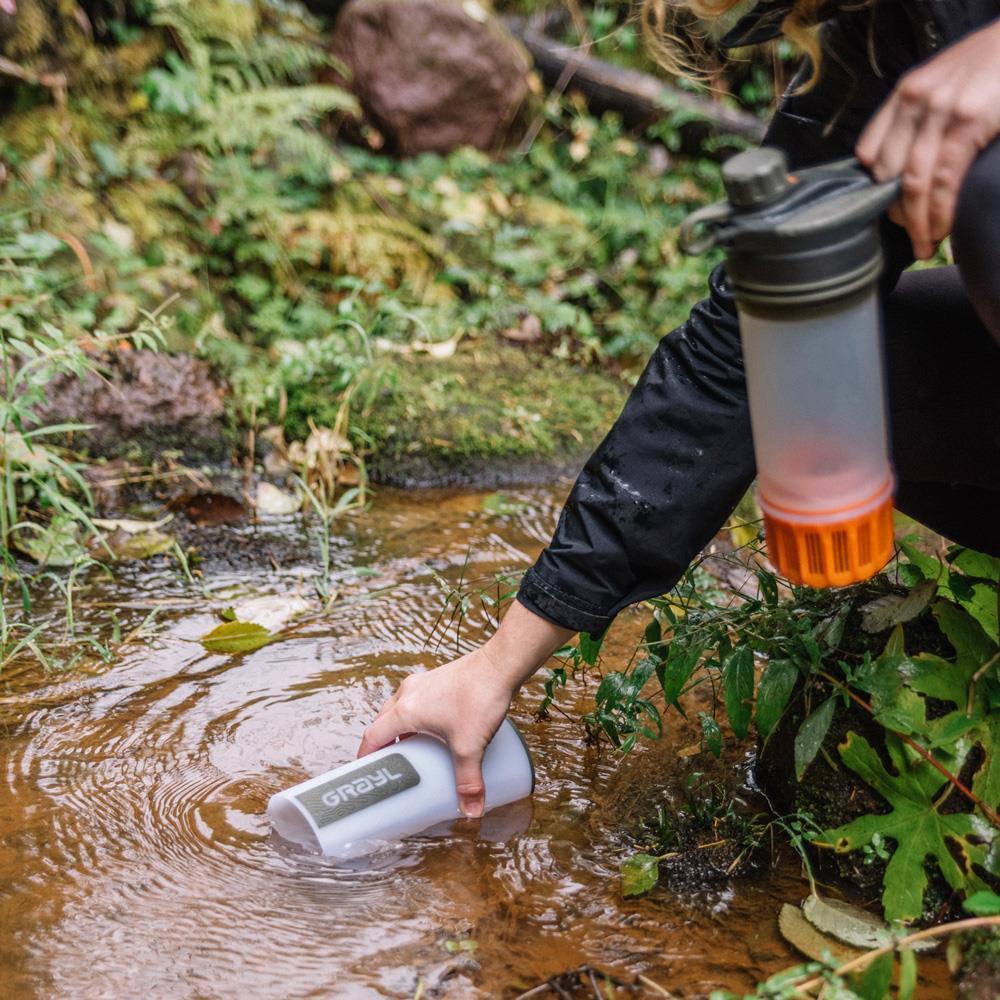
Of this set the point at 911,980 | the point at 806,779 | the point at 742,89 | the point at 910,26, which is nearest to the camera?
the point at 911,980

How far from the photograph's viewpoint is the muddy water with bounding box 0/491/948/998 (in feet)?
5.18

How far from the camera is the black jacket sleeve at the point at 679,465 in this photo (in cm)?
167

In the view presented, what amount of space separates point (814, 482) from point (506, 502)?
6.70 ft

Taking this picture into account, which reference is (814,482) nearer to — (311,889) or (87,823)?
(311,889)

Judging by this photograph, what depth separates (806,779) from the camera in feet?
6.03

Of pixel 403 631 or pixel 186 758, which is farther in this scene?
pixel 403 631

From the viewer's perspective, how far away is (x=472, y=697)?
177 centimetres

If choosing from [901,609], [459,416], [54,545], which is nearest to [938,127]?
[901,609]

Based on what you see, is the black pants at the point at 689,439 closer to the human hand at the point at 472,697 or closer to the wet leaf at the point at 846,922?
the human hand at the point at 472,697

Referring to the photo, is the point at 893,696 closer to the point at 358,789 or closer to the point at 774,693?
the point at 774,693

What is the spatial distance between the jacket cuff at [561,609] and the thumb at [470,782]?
283mm

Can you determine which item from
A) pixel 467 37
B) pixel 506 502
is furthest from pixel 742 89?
pixel 506 502

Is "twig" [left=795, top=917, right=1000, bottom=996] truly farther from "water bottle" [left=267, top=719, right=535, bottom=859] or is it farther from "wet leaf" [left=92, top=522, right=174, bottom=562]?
"wet leaf" [left=92, top=522, right=174, bottom=562]

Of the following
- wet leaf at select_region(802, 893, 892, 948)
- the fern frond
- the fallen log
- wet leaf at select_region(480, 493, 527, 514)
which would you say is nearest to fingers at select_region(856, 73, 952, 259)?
wet leaf at select_region(802, 893, 892, 948)
